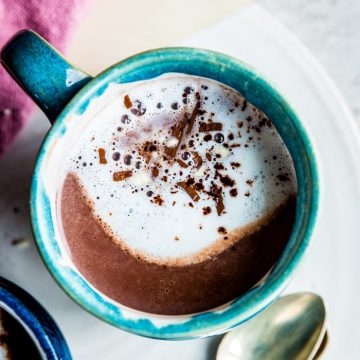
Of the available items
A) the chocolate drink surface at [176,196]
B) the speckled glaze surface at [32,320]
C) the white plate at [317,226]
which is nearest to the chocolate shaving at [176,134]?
the chocolate drink surface at [176,196]

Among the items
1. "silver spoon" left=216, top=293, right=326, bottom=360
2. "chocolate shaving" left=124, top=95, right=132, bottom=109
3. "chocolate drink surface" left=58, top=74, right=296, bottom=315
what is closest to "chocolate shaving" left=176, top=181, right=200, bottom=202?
"chocolate drink surface" left=58, top=74, right=296, bottom=315

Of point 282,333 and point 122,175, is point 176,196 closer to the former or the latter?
point 122,175

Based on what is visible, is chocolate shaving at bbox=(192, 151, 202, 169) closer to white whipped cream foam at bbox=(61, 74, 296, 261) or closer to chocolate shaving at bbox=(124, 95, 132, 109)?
white whipped cream foam at bbox=(61, 74, 296, 261)

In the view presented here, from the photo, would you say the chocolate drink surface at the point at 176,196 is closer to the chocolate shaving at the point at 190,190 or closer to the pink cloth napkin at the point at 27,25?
the chocolate shaving at the point at 190,190

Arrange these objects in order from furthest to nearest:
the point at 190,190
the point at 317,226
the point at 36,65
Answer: the point at 317,226
the point at 190,190
the point at 36,65

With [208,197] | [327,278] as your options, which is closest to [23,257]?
[208,197]

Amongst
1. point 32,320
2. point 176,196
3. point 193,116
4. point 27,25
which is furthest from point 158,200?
point 27,25

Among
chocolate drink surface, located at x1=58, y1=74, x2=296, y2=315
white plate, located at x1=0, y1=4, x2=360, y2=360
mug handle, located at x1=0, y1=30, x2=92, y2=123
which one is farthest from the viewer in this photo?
white plate, located at x1=0, y1=4, x2=360, y2=360
